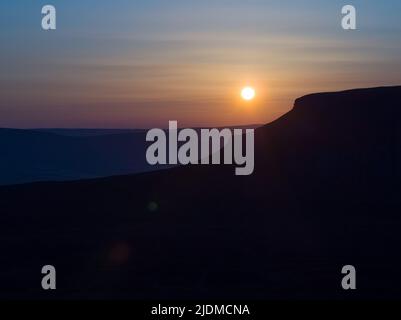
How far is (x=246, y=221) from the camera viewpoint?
54.4 m

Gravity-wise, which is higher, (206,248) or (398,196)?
(398,196)

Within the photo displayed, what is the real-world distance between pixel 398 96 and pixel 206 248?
113 feet

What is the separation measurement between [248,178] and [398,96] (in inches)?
585

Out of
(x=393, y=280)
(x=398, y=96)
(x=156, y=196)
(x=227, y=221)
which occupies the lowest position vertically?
(x=393, y=280)

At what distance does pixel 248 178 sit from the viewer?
230ft

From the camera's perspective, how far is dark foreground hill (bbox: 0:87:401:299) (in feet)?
117

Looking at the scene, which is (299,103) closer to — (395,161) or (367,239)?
(395,161)

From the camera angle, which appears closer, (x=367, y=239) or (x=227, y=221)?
(x=367, y=239)

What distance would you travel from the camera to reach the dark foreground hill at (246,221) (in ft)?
117
